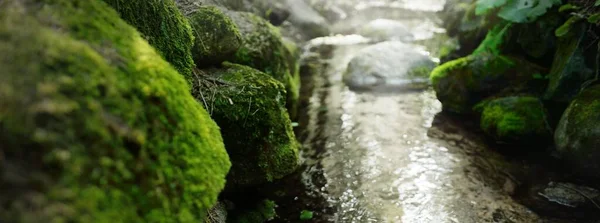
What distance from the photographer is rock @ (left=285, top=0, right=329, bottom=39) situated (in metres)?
14.9

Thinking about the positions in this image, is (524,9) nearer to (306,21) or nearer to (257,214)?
(257,214)

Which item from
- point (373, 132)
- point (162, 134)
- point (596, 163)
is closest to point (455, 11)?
point (373, 132)

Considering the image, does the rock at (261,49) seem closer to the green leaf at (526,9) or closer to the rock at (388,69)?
the rock at (388,69)

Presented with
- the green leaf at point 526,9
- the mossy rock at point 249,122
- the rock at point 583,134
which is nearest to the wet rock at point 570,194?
the rock at point 583,134

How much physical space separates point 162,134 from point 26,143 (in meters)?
0.52

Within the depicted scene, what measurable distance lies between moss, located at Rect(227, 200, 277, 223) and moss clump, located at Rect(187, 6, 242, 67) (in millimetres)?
1997

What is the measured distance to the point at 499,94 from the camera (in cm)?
749

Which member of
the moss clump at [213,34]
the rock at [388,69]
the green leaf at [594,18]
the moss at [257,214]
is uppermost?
the green leaf at [594,18]

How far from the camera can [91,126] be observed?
4.34ft

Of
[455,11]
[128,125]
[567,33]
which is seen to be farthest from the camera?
[455,11]

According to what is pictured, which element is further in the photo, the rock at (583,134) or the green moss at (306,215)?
the rock at (583,134)

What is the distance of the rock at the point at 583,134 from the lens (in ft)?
17.2

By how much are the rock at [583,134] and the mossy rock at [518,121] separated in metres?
0.55

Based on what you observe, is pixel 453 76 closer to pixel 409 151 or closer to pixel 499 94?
pixel 499 94
